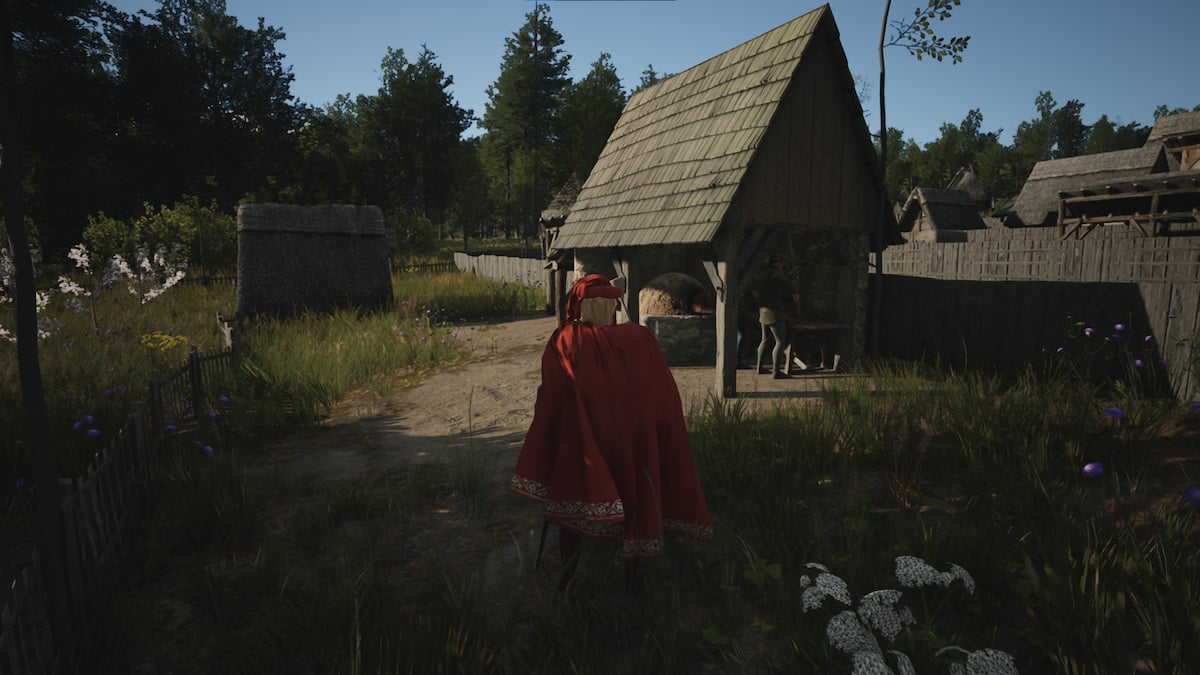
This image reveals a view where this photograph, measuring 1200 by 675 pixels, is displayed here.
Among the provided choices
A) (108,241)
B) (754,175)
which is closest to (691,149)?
(754,175)

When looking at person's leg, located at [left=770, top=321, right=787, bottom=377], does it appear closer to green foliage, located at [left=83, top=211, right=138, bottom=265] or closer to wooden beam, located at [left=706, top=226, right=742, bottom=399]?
wooden beam, located at [left=706, top=226, right=742, bottom=399]

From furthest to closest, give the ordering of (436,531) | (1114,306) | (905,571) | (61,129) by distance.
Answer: (61,129)
(1114,306)
(436,531)
(905,571)

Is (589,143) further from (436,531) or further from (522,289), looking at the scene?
(436,531)

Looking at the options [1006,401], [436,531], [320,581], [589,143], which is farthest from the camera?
[589,143]

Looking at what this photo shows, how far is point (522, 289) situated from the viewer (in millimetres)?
16672

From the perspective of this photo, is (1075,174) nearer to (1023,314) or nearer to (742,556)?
(1023,314)

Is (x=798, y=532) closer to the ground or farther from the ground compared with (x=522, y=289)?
closer to the ground

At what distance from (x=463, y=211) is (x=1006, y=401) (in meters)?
43.3

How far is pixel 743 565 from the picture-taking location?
3291 millimetres

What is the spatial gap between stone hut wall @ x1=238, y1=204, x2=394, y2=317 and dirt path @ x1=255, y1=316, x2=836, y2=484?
14.8 ft

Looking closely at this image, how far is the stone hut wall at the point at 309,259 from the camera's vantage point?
448 inches

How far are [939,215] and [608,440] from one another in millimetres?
32529

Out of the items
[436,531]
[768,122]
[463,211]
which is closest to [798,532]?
[436,531]

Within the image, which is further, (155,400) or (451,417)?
(451,417)
